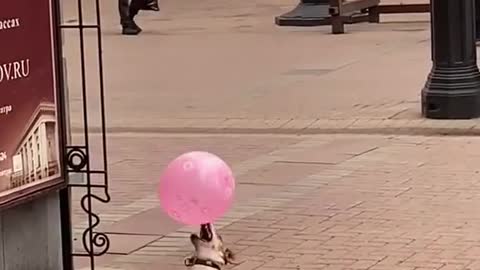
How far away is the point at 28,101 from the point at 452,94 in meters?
6.10

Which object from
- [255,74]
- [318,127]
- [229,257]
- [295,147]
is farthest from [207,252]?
[255,74]

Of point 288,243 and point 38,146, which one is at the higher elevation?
point 38,146

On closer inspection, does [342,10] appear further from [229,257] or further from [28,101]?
[28,101]

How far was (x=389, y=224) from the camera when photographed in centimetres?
730

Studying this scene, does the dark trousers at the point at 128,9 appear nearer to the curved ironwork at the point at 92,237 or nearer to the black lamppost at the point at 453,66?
the black lamppost at the point at 453,66

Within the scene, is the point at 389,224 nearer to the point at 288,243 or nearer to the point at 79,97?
the point at 288,243

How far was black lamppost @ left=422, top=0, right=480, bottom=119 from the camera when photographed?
35.4ft

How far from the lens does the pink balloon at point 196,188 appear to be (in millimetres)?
5547

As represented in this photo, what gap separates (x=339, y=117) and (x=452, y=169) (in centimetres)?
257

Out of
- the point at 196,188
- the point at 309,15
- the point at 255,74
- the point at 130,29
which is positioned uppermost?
the point at 309,15

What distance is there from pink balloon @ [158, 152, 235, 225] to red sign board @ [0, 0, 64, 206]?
495 mm

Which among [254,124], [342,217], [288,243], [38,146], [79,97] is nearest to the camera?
[38,146]

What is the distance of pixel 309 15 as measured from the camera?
20047mm

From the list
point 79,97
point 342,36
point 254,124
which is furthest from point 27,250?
point 342,36
